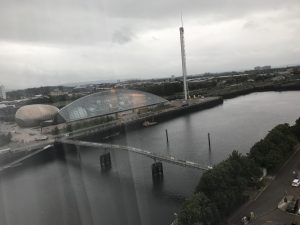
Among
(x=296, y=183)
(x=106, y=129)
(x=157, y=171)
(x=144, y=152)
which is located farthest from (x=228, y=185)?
(x=106, y=129)

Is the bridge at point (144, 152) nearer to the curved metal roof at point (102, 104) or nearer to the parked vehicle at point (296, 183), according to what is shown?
the parked vehicle at point (296, 183)

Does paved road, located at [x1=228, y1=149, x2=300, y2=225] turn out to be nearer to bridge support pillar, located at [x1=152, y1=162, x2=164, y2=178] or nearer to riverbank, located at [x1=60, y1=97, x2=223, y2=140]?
bridge support pillar, located at [x1=152, y1=162, x2=164, y2=178]

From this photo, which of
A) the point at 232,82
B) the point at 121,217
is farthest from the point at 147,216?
the point at 232,82

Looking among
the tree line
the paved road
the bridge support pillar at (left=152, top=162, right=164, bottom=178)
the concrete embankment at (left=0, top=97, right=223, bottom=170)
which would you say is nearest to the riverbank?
the concrete embankment at (left=0, top=97, right=223, bottom=170)

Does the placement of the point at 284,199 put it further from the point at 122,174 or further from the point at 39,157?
the point at 39,157

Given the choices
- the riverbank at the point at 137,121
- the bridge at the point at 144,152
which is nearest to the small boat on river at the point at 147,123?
the riverbank at the point at 137,121

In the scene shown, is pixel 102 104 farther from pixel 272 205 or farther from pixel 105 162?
pixel 272 205
